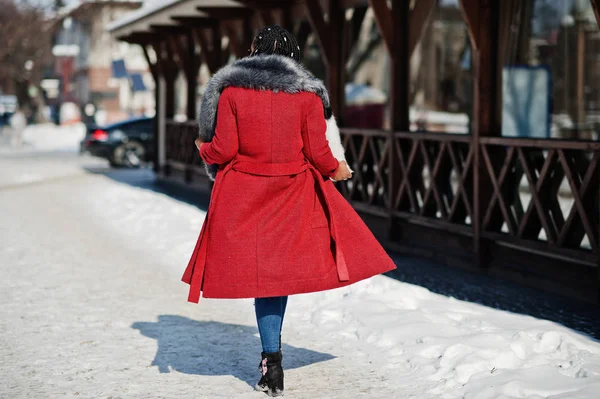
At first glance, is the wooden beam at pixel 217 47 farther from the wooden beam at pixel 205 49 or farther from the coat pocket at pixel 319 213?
the coat pocket at pixel 319 213

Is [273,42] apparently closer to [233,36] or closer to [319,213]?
[319,213]

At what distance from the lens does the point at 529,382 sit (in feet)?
17.5

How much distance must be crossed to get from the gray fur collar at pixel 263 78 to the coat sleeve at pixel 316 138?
0.07 meters

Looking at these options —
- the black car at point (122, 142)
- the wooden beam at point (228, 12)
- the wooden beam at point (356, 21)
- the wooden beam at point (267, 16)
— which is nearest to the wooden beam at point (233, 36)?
the wooden beam at point (228, 12)

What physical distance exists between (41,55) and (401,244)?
64032 mm

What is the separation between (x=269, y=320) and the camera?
5.20 meters

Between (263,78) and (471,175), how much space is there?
201 inches

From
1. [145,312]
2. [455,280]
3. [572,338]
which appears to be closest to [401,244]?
[455,280]

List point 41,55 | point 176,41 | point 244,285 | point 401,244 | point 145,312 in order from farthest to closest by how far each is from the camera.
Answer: point 41,55
point 176,41
point 401,244
point 145,312
point 244,285

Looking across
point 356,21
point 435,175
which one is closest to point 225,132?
point 435,175

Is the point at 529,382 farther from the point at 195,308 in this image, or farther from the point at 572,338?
the point at 195,308

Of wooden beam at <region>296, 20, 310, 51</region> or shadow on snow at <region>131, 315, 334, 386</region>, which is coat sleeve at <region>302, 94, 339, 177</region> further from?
wooden beam at <region>296, 20, 310, 51</region>

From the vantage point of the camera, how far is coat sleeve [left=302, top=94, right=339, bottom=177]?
5.12 m

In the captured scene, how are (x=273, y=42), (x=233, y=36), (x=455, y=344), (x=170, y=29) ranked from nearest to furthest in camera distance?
1. (x=273, y=42)
2. (x=455, y=344)
3. (x=233, y=36)
4. (x=170, y=29)
